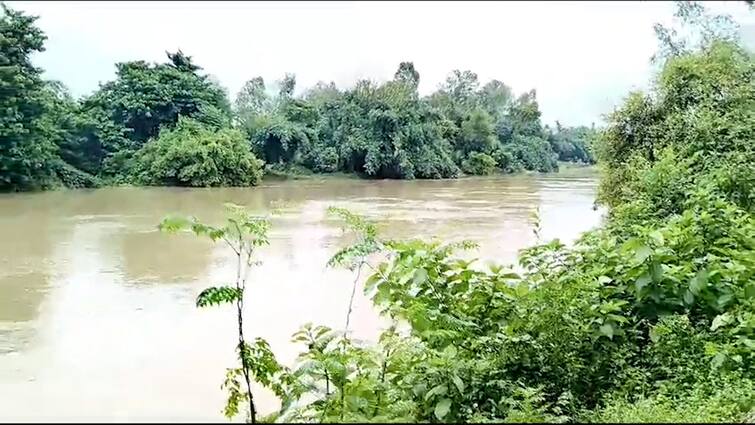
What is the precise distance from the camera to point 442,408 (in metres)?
1.78

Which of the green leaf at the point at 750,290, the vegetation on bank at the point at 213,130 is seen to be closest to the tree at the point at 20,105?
the vegetation on bank at the point at 213,130

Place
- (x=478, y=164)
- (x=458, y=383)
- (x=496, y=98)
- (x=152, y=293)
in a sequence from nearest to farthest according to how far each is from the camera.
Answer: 1. (x=458, y=383)
2. (x=152, y=293)
3. (x=478, y=164)
4. (x=496, y=98)

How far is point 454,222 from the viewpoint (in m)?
10.3

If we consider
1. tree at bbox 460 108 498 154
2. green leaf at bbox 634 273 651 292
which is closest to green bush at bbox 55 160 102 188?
tree at bbox 460 108 498 154

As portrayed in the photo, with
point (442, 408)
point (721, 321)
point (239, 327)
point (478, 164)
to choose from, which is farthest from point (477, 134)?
point (442, 408)

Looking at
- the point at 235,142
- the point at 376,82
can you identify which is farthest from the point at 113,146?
the point at 376,82

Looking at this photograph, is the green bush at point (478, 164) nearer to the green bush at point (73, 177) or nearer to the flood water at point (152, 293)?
the flood water at point (152, 293)

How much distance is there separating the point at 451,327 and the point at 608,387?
1.64 feet

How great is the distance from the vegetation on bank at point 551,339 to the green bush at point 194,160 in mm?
14677

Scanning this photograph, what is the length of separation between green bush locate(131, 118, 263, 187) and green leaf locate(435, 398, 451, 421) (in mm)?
15466

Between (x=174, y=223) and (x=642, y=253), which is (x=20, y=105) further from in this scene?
(x=642, y=253)

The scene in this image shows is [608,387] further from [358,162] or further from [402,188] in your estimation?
[358,162]

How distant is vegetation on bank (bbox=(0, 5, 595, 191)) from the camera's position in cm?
1442

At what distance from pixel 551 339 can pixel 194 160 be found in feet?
50.5
